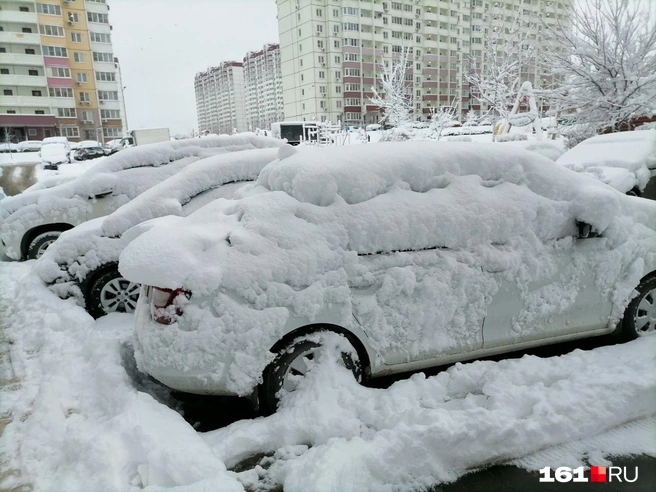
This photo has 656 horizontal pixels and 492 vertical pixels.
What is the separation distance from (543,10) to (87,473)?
26108 mm

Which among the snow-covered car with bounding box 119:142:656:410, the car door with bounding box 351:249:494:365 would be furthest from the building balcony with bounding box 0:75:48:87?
the car door with bounding box 351:249:494:365

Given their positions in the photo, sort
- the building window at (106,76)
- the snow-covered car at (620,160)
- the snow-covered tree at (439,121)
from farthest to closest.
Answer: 1. the building window at (106,76)
2. the snow-covered tree at (439,121)
3. the snow-covered car at (620,160)

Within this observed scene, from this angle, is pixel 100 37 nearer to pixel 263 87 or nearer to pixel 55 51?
pixel 55 51

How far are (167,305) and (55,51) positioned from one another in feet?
215

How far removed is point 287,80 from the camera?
242 ft

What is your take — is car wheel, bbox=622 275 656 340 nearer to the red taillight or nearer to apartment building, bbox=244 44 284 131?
the red taillight

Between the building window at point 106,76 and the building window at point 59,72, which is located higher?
the building window at point 106,76

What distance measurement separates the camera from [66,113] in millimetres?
57000

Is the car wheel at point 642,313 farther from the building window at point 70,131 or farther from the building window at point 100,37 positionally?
the building window at point 100,37

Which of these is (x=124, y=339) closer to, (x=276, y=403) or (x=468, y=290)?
(x=276, y=403)

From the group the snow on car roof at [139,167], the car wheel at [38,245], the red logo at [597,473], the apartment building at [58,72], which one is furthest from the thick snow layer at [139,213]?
the apartment building at [58,72]

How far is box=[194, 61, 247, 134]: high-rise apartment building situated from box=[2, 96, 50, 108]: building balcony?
121ft

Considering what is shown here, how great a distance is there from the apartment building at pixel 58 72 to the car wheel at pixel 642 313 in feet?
187

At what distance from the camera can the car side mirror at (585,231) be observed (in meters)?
3.45
